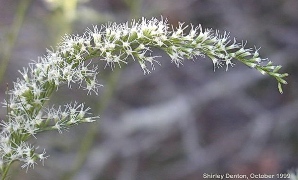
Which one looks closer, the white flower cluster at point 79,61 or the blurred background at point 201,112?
the white flower cluster at point 79,61

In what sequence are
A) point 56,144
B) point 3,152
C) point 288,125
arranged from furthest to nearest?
1. point 288,125
2. point 56,144
3. point 3,152

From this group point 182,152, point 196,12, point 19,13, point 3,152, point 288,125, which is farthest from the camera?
point 196,12

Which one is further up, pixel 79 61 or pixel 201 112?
pixel 201 112

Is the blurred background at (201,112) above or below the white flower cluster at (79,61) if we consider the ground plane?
above

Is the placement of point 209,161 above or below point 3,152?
above

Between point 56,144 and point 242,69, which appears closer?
point 56,144

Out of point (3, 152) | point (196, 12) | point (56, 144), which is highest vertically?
point (196, 12)

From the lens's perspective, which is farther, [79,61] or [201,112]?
[201,112]

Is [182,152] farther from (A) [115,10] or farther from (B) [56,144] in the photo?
(A) [115,10]

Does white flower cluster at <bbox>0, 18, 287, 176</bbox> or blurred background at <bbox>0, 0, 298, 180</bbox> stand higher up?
blurred background at <bbox>0, 0, 298, 180</bbox>

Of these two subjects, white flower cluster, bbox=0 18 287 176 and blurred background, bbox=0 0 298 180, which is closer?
white flower cluster, bbox=0 18 287 176

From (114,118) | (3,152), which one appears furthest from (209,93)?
(3,152)
